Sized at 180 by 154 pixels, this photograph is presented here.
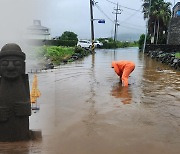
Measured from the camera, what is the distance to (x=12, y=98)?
535 cm

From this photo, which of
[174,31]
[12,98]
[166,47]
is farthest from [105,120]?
[174,31]

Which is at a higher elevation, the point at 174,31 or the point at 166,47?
the point at 174,31

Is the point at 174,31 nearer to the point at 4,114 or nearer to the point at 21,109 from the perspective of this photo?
the point at 21,109

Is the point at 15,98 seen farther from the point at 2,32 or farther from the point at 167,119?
the point at 2,32

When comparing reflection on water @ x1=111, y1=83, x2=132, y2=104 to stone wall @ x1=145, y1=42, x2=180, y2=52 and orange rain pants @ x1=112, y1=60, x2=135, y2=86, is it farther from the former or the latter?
stone wall @ x1=145, y1=42, x2=180, y2=52

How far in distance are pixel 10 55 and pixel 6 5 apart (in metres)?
3.47

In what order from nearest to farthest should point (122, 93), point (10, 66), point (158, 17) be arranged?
point (10, 66) → point (122, 93) → point (158, 17)

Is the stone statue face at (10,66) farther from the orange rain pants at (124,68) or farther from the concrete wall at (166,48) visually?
the concrete wall at (166,48)

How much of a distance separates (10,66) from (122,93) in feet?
17.9

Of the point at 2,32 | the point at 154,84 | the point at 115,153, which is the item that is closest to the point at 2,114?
the point at 115,153

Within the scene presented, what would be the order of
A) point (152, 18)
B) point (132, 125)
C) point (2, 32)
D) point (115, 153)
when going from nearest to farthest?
1. point (115, 153)
2. point (132, 125)
3. point (2, 32)
4. point (152, 18)

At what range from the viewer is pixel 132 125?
6.63m

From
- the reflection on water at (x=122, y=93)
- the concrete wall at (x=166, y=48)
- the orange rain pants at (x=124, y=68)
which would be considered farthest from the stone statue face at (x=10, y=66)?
the concrete wall at (x=166, y=48)

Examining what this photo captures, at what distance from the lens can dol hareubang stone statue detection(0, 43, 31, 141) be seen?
5.27 meters
